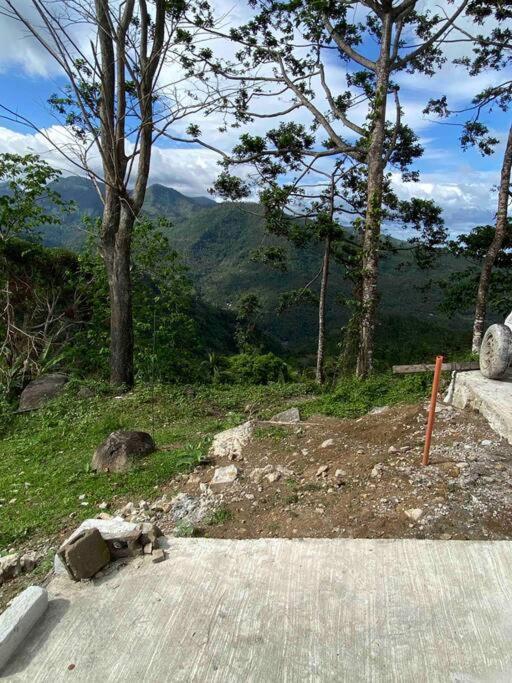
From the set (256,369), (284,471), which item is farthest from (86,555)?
(256,369)

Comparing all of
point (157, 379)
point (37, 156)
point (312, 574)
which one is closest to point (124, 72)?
point (37, 156)

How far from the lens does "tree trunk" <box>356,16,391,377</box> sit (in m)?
8.59

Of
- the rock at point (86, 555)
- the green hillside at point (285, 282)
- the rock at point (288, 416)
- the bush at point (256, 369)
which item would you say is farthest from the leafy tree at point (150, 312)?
the green hillside at point (285, 282)

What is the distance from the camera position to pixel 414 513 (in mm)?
3465

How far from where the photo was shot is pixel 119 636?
250 cm

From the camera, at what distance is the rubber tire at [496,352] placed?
505 centimetres

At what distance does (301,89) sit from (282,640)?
1110 cm

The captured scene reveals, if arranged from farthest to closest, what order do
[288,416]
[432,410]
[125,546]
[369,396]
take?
[369,396] < [288,416] < [432,410] < [125,546]

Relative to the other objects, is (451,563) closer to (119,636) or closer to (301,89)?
(119,636)

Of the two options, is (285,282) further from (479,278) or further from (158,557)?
(158,557)

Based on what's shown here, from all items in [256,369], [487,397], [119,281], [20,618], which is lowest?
[256,369]

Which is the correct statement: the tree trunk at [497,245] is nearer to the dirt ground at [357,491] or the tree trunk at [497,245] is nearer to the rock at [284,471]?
the dirt ground at [357,491]

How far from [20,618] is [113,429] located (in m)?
4.38

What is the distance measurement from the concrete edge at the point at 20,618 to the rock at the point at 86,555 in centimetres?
22
